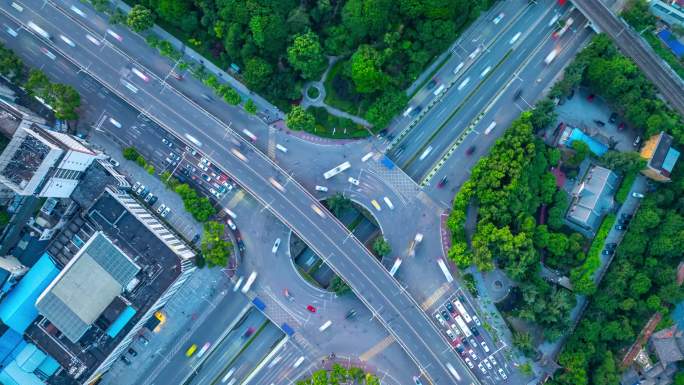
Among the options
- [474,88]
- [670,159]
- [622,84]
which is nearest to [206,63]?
[474,88]

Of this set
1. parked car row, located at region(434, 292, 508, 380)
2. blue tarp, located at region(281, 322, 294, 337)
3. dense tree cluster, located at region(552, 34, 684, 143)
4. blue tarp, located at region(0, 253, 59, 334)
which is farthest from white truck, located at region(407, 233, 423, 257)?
blue tarp, located at region(0, 253, 59, 334)

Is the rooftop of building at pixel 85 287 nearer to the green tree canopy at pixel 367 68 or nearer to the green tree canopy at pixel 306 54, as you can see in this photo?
the green tree canopy at pixel 306 54

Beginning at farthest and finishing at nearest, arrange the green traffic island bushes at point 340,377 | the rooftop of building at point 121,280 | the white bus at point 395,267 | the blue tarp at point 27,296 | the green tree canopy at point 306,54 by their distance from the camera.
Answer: the white bus at point 395,267 → the green traffic island bushes at point 340,377 → the green tree canopy at point 306,54 → the rooftop of building at point 121,280 → the blue tarp at point 27,296

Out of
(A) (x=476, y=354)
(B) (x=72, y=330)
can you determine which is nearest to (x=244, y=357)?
(B) (x=72, y=330)

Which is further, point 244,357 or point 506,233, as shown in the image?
point 244,357

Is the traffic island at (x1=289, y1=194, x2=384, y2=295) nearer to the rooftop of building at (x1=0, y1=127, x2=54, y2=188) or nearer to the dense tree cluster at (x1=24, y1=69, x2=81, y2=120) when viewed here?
the rooftop of building at (x1=0, y1=127, x2=54, y2=188)

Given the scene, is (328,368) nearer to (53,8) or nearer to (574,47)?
(574,47)

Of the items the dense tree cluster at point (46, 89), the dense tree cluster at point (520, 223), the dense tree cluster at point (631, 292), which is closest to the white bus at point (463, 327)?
the dense tree cluster at point (520, 223)
